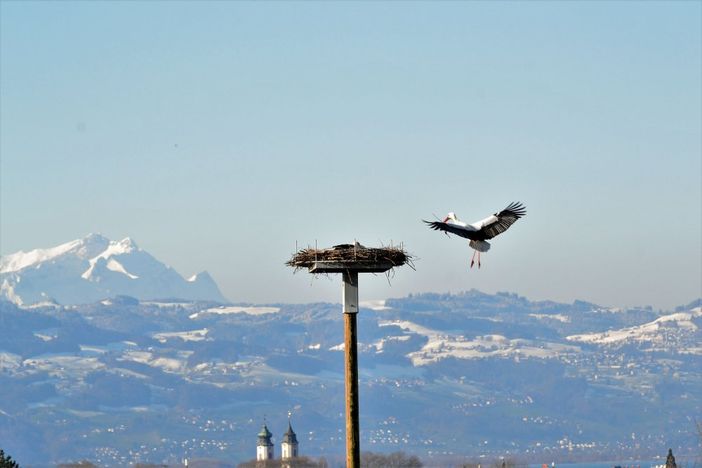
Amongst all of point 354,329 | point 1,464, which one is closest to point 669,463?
point 1,464

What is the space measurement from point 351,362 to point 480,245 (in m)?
6.27

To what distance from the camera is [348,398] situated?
63750 millimetres

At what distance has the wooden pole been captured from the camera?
6356 centimetres

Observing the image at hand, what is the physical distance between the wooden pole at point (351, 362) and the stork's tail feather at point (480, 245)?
4632 millimetres

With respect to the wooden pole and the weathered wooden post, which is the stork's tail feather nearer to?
the weathered wooden post

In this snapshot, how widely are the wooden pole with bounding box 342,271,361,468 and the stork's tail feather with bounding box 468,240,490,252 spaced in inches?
182

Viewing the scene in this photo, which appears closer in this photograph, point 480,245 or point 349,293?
point 480,245

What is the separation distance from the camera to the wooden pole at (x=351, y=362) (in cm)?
6356

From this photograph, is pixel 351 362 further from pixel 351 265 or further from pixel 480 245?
pixel 480 245

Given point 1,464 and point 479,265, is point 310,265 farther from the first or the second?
point 1,464

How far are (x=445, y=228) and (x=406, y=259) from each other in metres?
3.21

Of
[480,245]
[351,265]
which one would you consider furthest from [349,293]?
[480,245]

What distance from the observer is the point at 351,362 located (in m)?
64.3

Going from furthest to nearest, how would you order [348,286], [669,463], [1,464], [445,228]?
1. [669,463]
2. [1,464]
3. [348,286]
4. [445,228]
